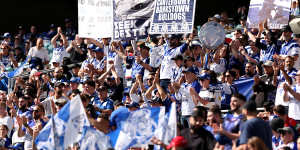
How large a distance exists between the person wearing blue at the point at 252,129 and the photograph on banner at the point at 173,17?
4558mm

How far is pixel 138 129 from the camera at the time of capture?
32.2ft

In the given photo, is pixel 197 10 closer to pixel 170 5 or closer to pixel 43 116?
pixel 170 5

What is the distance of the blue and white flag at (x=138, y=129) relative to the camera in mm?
9688

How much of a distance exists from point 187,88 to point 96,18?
145 inches

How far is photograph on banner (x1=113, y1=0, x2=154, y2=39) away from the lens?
1348 centimetres

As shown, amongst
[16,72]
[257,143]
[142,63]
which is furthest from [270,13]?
[16,72]

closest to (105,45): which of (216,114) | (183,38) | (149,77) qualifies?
(183,38)

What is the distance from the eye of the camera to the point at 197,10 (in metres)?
22.2

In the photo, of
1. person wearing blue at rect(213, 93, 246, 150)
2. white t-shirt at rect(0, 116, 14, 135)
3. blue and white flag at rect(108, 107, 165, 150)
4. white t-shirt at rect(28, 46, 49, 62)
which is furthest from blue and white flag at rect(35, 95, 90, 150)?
white t-shirt at rect(28, 46, 49, 62)

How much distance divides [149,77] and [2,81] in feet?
20.1

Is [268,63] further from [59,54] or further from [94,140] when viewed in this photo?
[59,54]

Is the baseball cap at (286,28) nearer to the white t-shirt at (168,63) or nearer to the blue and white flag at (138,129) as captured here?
the white t-shirt at (168,63)

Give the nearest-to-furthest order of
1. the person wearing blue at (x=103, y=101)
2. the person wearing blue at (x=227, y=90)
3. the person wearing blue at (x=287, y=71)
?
the person wearing blue at (x=287, y=71) < the person wearing blue at (x=227, y=90) < the person wearing blue at (x=103, y=101)

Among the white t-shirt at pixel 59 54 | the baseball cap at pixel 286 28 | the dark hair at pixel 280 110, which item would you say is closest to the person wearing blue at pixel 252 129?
the dark hair at pixel 280 110
